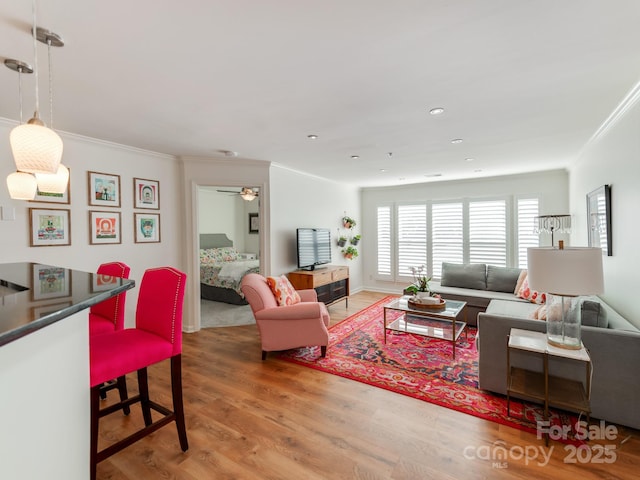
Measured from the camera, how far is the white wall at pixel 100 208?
278 cm

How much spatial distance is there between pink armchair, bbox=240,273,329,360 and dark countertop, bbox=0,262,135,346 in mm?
1701

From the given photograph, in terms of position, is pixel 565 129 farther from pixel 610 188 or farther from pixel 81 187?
pixel 81 187

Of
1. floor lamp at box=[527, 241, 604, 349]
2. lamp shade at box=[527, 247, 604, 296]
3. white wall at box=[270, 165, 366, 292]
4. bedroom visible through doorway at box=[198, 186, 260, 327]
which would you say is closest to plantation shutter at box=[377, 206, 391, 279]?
white wall at box=[270, 165, 366, 292]

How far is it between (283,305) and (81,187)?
8.43 feet

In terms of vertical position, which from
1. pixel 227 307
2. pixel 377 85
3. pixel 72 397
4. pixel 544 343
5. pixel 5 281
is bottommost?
pixel 227 307

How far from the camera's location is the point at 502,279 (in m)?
4.77

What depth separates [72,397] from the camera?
1217 millimetres

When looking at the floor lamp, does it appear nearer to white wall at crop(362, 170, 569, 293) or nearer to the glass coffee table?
the glass coffee table

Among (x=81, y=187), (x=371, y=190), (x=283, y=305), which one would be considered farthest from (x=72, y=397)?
(x=371, y=190)

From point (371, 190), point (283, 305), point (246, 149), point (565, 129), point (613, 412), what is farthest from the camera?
point (371, 190)

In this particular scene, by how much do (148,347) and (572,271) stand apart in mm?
2690

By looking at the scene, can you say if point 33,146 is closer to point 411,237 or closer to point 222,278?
point 222,278

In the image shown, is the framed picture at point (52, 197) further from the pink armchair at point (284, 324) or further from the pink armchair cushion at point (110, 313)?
the pink armchair at point (284, 324)

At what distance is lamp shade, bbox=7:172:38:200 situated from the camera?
202 centimetres
